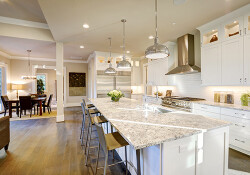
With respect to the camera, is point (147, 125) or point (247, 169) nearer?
point (147, 125)

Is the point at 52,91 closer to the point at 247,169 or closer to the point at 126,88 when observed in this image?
the point at 126,88

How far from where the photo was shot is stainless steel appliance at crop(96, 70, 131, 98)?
18.9 feet

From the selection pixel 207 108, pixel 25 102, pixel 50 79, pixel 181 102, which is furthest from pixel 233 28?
pixel 50 79

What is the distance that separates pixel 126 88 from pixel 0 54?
6.09 m

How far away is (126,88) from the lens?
633cm

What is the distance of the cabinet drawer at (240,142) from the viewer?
7.69ft

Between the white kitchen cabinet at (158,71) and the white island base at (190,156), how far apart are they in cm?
341

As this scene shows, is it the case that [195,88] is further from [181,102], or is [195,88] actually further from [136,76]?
[136,76]

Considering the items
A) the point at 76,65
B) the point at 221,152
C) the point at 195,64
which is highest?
the point at 76,65

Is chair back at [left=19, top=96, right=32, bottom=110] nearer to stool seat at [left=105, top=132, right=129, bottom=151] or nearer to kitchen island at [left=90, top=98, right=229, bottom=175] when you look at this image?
stool seat at [left=105, top=132, right=129, bottom=151]

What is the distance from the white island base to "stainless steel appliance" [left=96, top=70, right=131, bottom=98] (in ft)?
14.9

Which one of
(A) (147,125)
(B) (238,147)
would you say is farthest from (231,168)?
(A) (147,125)

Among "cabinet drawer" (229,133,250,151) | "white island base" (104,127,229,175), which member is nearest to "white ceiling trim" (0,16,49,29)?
"white island base" (104,127,229,175)

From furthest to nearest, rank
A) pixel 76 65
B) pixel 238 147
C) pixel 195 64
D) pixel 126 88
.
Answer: pixel 76 65 < pixel 126 88 < pixel 195 64 < pixel 238 147
